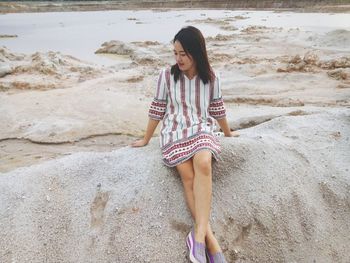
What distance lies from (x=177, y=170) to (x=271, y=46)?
8370 millimetres

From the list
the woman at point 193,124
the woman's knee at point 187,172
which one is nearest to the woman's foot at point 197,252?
the woman at point 193,124

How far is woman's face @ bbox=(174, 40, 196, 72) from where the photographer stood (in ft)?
8.02

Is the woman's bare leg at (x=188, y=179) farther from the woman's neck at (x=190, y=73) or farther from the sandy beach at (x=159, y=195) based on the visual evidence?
the woman's neck at (x=190, y=73)

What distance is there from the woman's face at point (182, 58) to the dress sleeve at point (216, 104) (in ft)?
0.89

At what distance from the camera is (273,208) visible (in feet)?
8.18

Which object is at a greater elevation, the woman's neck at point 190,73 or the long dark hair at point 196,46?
the long dark hair at point 196,46

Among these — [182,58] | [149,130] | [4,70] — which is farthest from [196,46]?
[4,70]

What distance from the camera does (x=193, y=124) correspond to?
2557 millimetres

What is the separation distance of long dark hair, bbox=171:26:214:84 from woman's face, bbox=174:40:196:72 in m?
A: 0.02

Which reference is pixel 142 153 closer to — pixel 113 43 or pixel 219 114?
pixel 219 114

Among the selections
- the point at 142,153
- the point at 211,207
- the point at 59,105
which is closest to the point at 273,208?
the point at 211,207

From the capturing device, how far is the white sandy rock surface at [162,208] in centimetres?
228

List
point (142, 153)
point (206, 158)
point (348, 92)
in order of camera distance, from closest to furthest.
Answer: point (206, 158)
point (142, 153)
point (348, 92)

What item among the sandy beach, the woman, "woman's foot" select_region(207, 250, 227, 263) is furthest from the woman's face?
"woman's foot" select_region(207, 250, 227, 263)
